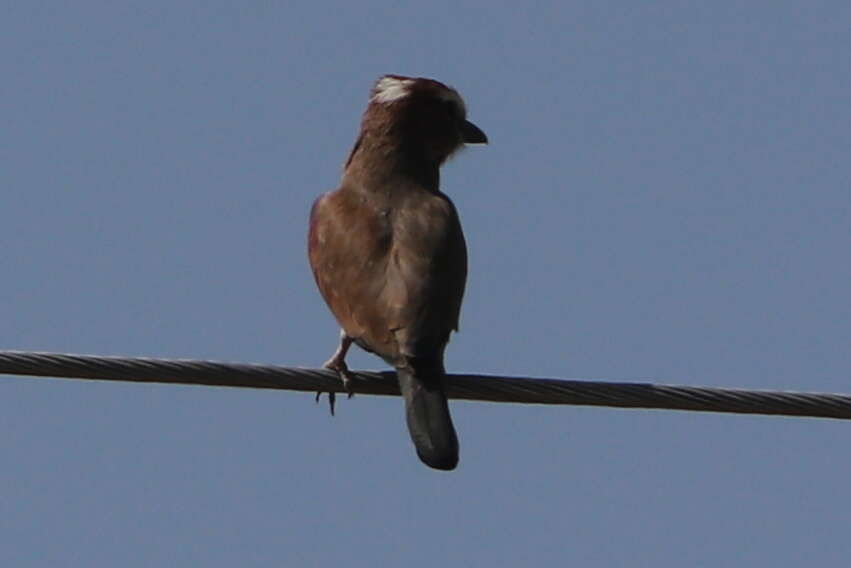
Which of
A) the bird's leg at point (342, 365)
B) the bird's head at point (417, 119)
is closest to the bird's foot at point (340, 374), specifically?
the bird's leg at point (342, 365)

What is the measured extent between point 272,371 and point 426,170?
3534 millimetres

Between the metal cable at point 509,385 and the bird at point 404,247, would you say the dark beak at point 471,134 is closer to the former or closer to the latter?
the bird at point 404,247

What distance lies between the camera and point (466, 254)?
902cm

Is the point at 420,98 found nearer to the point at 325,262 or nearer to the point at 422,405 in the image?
the point at 325,262

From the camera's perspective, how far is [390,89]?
10531 millimetres

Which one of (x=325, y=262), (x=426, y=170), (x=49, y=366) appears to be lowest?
(x=49, y=366)

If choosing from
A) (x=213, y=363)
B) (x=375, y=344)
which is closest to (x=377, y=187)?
(x=375, y=344)

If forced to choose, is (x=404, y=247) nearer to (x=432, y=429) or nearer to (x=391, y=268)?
(x=391, y=268)

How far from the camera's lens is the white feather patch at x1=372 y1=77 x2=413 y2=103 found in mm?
10477

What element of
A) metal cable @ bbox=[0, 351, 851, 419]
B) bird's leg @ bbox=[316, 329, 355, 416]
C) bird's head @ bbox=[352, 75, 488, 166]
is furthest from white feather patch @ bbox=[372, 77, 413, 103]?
metal cable @ bbox=[0, 351, 851, 419]

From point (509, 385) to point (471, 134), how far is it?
13.0 feet

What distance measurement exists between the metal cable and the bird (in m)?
0.66

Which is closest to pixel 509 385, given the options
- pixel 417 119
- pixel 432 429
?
pixel 432 429

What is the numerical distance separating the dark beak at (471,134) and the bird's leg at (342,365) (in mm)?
2461
